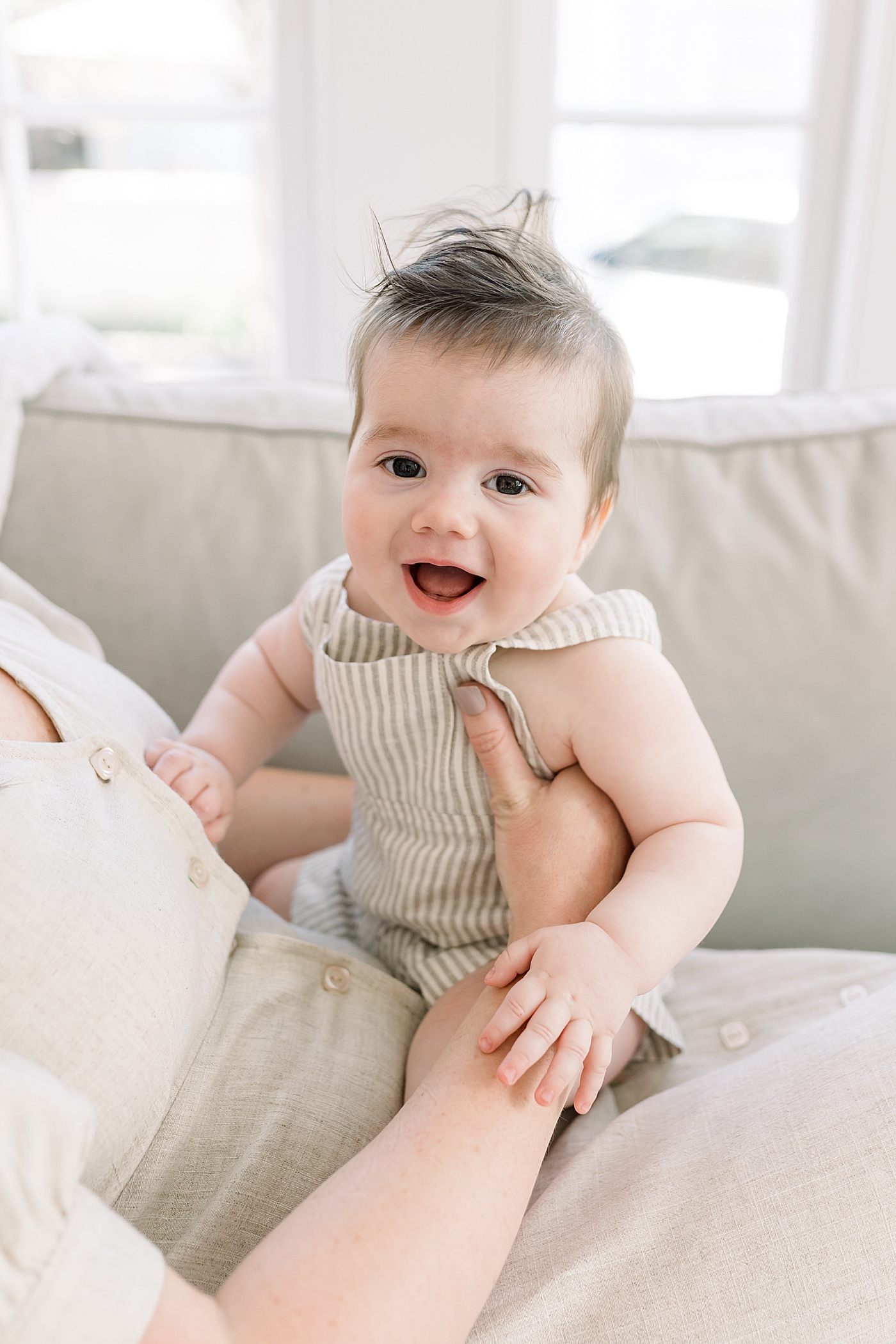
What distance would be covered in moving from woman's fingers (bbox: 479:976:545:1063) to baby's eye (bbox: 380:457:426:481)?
343 millimetres

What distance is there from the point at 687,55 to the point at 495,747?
65.9 inches

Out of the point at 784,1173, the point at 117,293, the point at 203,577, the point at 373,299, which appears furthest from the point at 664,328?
the point at 784,1173

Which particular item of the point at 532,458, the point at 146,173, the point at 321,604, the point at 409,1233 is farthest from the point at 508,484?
the point at 146,173

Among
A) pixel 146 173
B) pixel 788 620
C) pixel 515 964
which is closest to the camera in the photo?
pixel 515 964

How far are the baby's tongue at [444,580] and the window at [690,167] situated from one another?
49.1 inches

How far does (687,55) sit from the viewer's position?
1.86 metres

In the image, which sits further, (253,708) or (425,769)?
(253,708)

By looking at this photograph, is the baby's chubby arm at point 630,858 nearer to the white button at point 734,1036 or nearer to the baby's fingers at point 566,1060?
the baby's fingers at point 566,1060

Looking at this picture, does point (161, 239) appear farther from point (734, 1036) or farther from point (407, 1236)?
point (407, 1236)

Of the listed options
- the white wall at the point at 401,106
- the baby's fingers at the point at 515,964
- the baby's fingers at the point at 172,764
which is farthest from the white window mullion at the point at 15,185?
the baby's fingers at the point at 515,964

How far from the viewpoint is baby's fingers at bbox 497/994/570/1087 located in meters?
0.56

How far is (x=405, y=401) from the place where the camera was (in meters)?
0.68

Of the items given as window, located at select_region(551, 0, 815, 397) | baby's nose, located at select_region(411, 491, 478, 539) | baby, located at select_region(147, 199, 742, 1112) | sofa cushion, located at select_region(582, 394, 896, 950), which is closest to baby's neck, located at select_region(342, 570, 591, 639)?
baby, located at select_region(147, 199, 742, 1112)

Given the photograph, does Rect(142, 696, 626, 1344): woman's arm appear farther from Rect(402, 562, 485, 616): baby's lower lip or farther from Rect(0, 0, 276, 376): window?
→ Rect(0, 0, 276, 376): window
